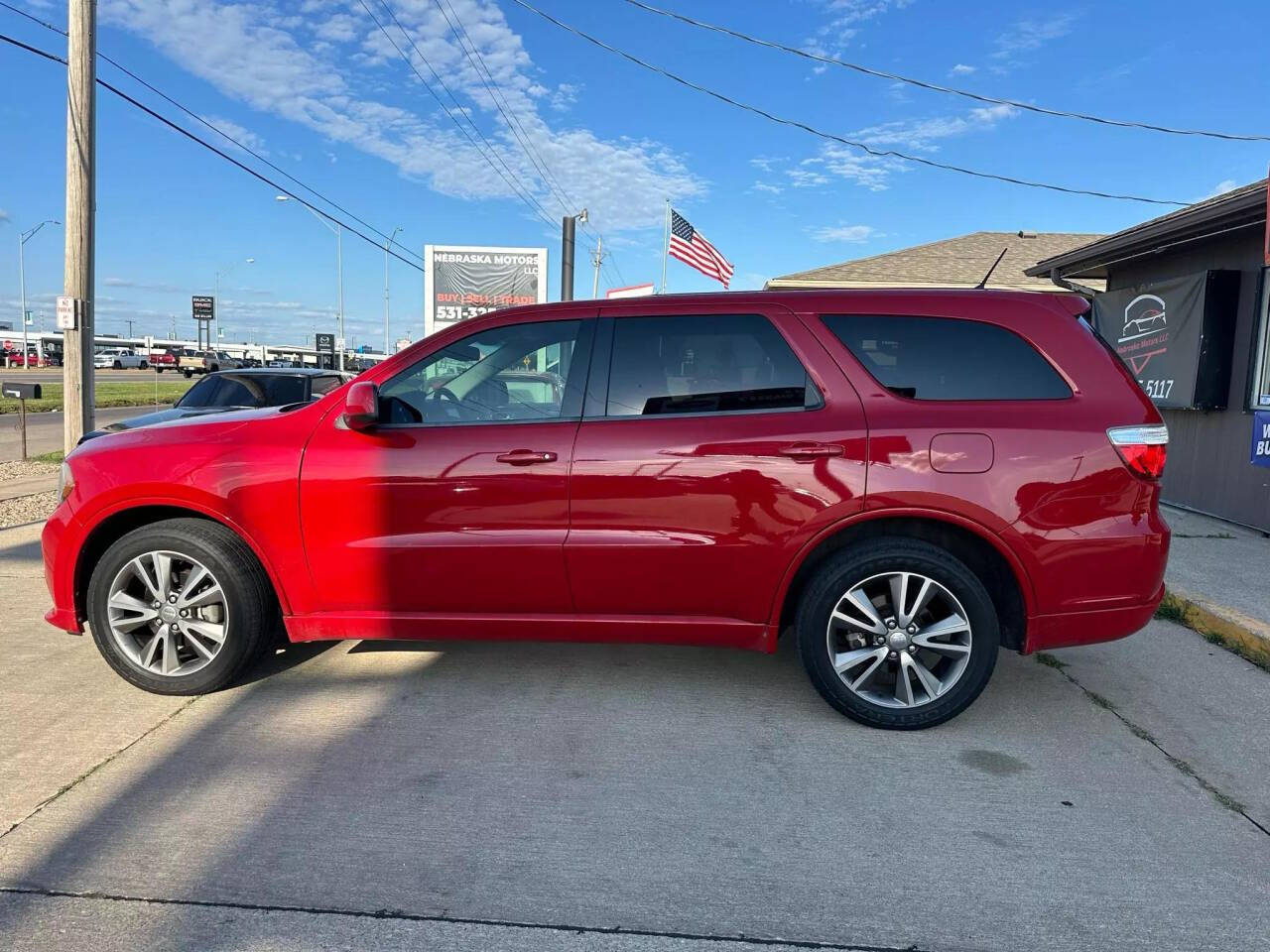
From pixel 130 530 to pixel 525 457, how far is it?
2.02 m

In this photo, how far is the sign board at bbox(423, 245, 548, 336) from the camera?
2111 cm

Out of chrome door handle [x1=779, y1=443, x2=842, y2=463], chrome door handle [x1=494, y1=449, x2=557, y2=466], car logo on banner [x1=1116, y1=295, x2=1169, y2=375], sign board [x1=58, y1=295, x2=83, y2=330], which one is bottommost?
chrome door handle [x1=494, y1=449, x2=557, y2=466]

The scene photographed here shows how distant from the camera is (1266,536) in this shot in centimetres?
771

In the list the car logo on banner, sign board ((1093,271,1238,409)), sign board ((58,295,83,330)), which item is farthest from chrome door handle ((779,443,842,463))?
sign board ((58,295,83,330))

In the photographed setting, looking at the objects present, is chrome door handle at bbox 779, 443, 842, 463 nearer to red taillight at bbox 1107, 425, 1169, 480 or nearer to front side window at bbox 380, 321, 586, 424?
front side window at bbox 380, 321, 586, 424

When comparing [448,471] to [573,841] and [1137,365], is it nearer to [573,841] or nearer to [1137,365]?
[573,841]

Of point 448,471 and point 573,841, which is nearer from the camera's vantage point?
point 573,841

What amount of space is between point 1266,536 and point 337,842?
8212 millimetres

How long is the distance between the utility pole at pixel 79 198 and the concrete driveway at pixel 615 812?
17.4ft

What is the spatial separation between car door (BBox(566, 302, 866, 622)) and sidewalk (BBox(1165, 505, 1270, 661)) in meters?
3.13

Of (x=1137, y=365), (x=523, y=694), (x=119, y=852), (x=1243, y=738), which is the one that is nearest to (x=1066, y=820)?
(x=1243, y=738)

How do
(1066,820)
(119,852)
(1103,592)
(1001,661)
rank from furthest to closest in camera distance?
1. (1001,661)
2. (1103,592)
3. (1066,820)
4. (119,852)

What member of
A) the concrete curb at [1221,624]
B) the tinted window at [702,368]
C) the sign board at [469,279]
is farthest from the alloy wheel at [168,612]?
the sign board at [469,279]

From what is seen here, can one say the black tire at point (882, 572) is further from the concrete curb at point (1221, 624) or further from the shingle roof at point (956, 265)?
the shingle roof at point (956, 265)
